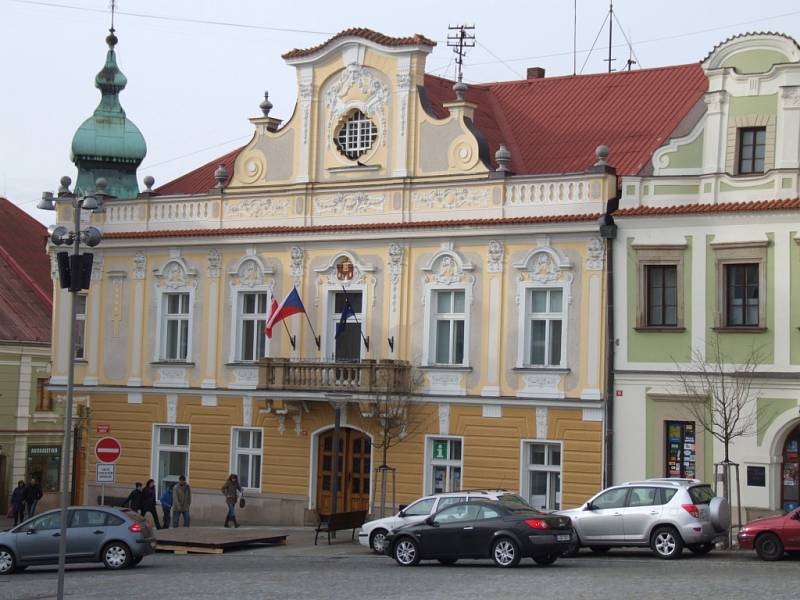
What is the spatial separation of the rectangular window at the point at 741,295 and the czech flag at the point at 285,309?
38.8 ft

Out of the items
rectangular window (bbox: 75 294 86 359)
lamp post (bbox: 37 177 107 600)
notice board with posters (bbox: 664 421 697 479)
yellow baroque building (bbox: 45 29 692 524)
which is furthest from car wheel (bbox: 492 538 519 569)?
A: rectangular window (bbox: 75 294 86 359)

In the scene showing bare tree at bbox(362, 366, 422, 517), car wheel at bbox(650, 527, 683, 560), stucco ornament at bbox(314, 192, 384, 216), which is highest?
stucco ornament at bbox(314, 192, 384, 216)

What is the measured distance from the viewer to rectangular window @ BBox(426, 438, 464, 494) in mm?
41938

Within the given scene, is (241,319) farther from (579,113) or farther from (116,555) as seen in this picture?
(116,555)

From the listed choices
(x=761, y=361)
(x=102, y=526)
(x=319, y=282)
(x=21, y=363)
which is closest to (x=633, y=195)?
(x=761, y=361)

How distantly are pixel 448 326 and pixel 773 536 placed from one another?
1367cm

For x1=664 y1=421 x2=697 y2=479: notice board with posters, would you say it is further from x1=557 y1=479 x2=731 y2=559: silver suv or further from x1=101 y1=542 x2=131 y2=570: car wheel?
x1=101 y1=542 x2=131 y2=570: car wheel

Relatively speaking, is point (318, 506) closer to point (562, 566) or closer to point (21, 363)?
point (562, 566)

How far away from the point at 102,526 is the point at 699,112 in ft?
56.1

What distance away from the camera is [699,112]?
38844 mm

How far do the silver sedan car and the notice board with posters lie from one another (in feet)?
41.4

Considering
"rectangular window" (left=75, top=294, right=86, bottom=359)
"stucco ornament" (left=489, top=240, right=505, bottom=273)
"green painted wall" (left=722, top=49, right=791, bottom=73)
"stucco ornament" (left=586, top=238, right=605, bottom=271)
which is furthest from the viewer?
"rectangular window" (left=75, top=294, right=86, bottom=359)

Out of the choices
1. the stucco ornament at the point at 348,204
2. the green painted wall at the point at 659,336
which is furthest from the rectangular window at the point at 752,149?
the stucco ornament at the point at 348,204

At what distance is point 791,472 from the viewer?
121 feet
